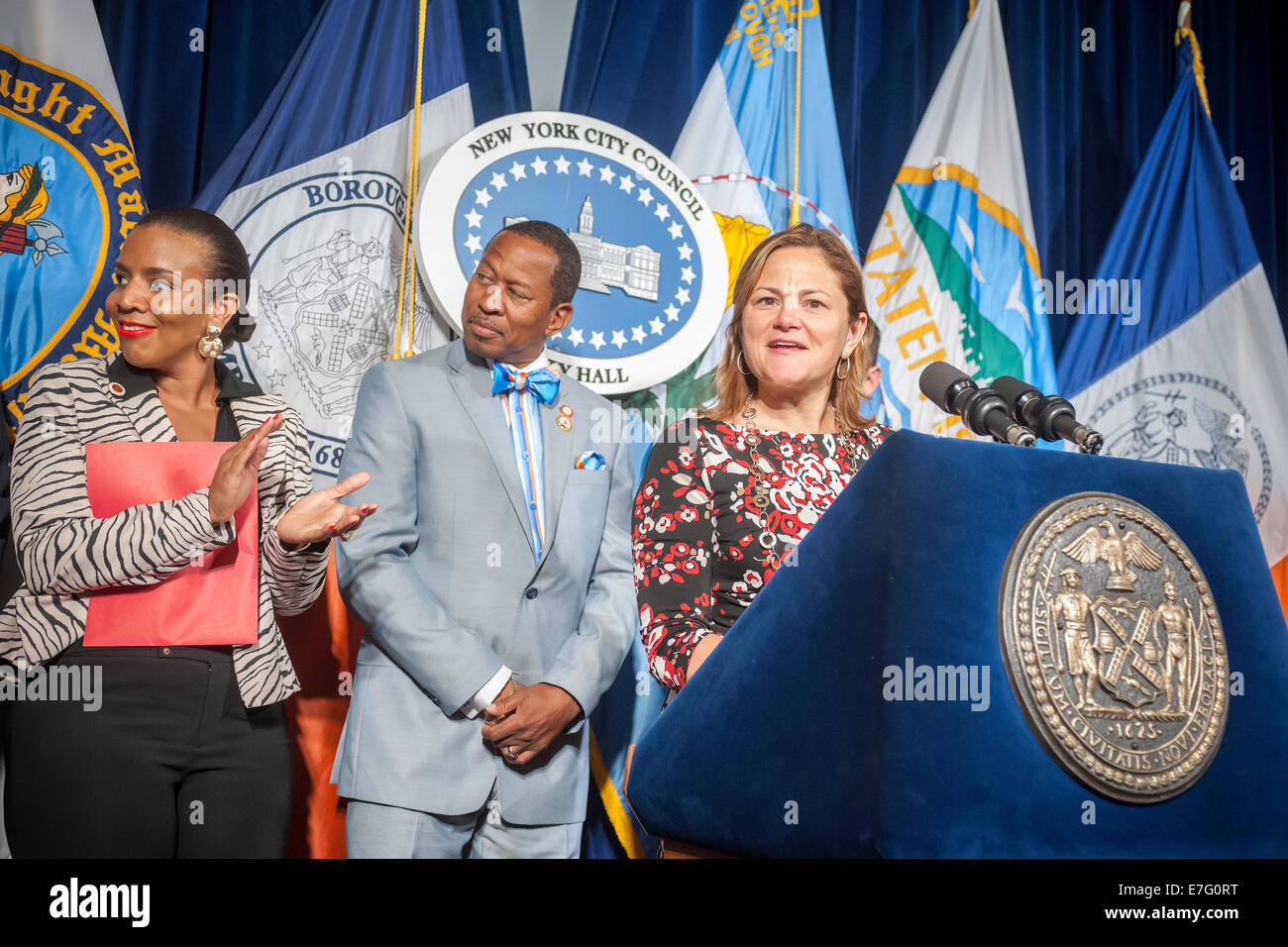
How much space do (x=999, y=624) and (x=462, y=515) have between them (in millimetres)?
1414

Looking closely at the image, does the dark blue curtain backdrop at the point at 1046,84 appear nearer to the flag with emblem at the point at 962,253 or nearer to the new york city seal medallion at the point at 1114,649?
the flag with emblem at the point at 962,253

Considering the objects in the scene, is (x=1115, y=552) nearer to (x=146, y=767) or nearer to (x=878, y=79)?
(x=146, y=767)

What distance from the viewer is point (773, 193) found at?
3.28m

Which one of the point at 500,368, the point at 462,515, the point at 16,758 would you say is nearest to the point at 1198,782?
the point at 462,515

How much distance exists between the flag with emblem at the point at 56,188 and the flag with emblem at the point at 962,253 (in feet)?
7.44

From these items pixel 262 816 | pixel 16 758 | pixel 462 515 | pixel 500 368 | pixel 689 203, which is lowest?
pixel 262 816

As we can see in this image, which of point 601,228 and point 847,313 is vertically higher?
point 601,228

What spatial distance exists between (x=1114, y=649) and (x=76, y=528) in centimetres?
190

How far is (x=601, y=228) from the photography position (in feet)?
9.93

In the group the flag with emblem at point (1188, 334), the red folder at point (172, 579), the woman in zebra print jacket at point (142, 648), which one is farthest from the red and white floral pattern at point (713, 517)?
the flag with emblem at point (1188, 334)

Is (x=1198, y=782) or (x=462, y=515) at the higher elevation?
(x=462, y=515)

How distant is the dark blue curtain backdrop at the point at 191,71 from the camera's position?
2.78 meters

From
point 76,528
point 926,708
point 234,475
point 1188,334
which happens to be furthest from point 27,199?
point 1188,334
